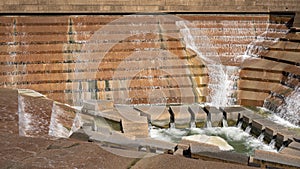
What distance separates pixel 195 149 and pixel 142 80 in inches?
277

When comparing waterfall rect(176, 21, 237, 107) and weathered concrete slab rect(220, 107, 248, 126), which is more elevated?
waterfall rect(176, 21, 237, 107)

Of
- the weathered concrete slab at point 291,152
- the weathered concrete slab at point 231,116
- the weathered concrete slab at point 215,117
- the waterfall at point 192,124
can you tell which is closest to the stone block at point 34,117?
the weathered concrete slab at point 291,152

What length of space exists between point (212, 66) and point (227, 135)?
4653 millimetres

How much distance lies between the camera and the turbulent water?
980 centimetres

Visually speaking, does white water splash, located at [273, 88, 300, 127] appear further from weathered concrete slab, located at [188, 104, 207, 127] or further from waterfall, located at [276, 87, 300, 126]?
weathered concrete slab, located at [188, 104, 207, 127]

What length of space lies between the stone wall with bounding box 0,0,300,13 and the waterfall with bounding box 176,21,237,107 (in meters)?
0.97

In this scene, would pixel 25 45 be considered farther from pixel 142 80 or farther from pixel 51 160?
pixel 51 160

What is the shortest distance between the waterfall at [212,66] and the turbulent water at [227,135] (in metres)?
2.92

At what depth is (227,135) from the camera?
10680 millimetres

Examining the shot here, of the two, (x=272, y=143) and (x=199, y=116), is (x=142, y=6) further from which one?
(x=272, y=143)

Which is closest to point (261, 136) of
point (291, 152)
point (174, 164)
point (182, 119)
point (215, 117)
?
point (215, 117)

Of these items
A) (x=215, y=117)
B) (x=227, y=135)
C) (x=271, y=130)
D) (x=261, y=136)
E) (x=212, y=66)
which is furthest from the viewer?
(x=212, y=66)

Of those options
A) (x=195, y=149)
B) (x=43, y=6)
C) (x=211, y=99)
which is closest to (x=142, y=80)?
(x=211, y=99)

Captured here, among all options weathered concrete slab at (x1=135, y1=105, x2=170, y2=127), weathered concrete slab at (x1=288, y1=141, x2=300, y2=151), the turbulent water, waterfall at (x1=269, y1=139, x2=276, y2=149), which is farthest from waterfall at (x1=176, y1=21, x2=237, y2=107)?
weathered concrete slab at (x1=288, y1=141, x2=300, y2=151)
